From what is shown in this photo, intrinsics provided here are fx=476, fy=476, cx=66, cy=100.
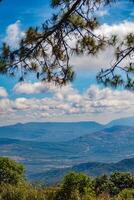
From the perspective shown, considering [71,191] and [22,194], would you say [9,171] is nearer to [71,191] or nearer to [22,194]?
[22,194]

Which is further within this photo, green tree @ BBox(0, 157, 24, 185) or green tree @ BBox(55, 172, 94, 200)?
green tree @ BBox(0, 157, 24, 185)

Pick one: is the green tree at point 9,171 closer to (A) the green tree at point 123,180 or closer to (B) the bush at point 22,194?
(A) the green tree at point 123,180

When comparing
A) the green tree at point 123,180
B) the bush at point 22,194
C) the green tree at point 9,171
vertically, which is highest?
the bush at point 22,194

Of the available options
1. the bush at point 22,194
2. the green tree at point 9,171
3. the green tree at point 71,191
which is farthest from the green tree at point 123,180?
the bush at point 22,194

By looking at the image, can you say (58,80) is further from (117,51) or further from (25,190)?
(25,190)

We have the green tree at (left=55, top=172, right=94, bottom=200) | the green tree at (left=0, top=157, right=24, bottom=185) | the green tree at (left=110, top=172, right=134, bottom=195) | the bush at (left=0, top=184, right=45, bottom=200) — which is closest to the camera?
the green tree at (left=55, top=172, right=94, bottom=200)

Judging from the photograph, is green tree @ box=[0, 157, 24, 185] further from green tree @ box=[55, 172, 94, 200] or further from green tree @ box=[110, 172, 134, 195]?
green tree @ box=[55, 172, 94, 200]

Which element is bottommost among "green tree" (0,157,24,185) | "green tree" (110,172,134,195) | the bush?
"green tree" (110,172,134,195)

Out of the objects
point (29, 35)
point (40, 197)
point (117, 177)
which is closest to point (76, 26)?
point (29, 35)

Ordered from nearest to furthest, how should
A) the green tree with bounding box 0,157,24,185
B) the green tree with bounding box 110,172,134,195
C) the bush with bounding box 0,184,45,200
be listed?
the bush with bounding box 0,184,45,200, the green tree with bounding box 0,157,24,185, the green tree with bounding box 110,172,134,195

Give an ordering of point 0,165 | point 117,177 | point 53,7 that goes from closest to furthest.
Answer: point 53,7 < point 0,165 < point 117,177

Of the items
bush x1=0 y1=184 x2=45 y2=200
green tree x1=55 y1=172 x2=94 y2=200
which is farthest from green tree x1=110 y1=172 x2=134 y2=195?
bush x1=0 y1=184 x2=45 y2=200
